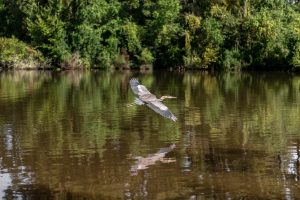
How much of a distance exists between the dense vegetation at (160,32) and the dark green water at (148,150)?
32.2 metres

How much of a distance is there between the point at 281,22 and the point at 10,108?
137 ft

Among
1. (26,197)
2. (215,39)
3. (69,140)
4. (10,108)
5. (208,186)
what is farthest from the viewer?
(215,39)

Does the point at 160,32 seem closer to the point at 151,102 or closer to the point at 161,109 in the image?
the point at 151,102

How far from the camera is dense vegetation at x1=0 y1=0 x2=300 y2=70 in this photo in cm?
5938

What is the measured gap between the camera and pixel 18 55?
5903 centimetres

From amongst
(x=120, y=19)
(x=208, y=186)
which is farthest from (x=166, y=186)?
(x=120, y=19)

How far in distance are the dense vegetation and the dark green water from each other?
32.2 m

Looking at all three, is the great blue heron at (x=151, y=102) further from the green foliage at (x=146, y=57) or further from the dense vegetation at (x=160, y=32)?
the green foliage at (x=146, y=57)

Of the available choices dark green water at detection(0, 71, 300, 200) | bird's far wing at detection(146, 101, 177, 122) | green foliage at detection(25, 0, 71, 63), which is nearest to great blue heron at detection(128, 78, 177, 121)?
bird's far wing at detection(146, 101, 177, 122)

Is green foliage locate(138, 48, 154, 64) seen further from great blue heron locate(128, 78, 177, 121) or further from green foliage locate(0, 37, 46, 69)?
great blue heron locate(128, 78, 177, 121)

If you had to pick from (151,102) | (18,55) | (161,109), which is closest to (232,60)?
(18,55)

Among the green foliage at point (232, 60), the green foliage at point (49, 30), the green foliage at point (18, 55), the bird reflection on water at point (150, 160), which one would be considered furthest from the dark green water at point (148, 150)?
the green foliage at point (49, 30)

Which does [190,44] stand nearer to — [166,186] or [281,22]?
[281,22]

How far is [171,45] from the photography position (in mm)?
62844
